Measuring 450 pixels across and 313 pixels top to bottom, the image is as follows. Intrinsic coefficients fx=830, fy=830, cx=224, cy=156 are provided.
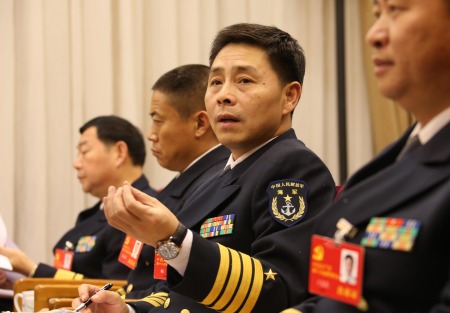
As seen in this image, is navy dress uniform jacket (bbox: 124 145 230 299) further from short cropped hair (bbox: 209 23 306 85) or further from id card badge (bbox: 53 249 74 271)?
id card badge (bbox: 53 249 74 271)

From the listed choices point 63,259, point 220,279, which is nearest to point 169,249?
point 220,279

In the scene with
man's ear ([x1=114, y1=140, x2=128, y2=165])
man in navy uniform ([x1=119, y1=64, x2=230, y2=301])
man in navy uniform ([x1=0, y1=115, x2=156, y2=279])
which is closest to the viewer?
man in navy uniform ([x1=119, y1=64, x2=230, y2=301])

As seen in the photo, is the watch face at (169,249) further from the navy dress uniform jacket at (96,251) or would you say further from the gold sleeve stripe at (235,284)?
the navy dress uniform jacket at (96,251)

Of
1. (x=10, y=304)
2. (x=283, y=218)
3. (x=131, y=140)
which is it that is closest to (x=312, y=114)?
(x=131, y=140)

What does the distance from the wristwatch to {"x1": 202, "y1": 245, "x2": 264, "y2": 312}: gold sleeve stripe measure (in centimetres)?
12

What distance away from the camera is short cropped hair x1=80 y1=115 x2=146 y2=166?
3859mm

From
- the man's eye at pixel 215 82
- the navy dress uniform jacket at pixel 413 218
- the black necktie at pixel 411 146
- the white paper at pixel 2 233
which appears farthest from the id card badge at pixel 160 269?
the white paper at pixel 2 233

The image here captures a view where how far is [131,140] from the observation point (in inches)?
152

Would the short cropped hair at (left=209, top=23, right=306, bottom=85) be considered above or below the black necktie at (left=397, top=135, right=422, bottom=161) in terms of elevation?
above

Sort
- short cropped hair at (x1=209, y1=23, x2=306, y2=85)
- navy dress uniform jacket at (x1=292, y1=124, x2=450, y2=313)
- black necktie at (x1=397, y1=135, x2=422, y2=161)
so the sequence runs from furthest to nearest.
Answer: short cropped hair at (x1=209, y1=23, x2=306, y2=85), black necktie at (x1=397, y1=135, x2=422, y2=161), navy dress uniform jacket at (x1=292, y1=124, x2=450, y2=313)

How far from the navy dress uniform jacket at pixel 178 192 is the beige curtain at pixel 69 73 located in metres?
1.58

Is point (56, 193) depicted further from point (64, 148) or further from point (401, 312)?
point (401, 312)

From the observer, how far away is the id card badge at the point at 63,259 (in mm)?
3576

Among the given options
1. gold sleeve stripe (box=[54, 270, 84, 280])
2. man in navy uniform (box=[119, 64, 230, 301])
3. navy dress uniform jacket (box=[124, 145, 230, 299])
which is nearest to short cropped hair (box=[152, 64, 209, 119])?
man in navy uniform (box=[119, 64, 230, 301])
